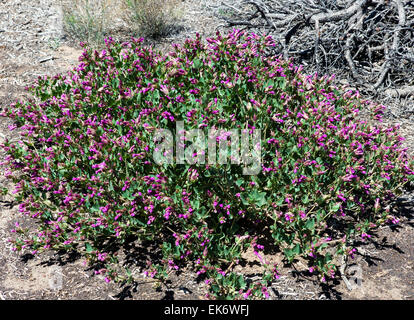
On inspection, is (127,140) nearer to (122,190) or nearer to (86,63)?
(122,190)

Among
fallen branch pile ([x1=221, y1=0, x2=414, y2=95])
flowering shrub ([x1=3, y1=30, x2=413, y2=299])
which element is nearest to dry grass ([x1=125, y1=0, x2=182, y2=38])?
fallen branch pile ([x1=221, y1=0, x2=414, y2=95])

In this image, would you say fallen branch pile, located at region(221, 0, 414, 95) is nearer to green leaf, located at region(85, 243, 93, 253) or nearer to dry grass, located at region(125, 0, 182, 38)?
dry grass, located at region(125, 0, 182, 38)

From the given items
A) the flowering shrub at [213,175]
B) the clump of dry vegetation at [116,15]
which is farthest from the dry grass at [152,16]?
the flowering shrub at [213,175]

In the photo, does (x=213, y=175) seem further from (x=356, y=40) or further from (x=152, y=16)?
(x=152, y=16)

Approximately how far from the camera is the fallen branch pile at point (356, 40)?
522 cm

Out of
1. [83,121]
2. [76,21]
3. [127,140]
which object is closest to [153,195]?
[127,140]

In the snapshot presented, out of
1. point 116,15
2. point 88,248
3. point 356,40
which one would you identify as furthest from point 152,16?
point 88,248

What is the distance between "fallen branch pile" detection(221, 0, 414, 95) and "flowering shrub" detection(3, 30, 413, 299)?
59.8 inches

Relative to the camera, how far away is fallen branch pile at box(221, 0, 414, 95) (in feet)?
17.1

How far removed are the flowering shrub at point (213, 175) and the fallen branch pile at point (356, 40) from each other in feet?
4.98

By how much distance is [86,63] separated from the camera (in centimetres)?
432

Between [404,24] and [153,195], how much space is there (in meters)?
3.86

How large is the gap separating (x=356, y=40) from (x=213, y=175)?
354cm

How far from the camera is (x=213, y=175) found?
9.85ft
